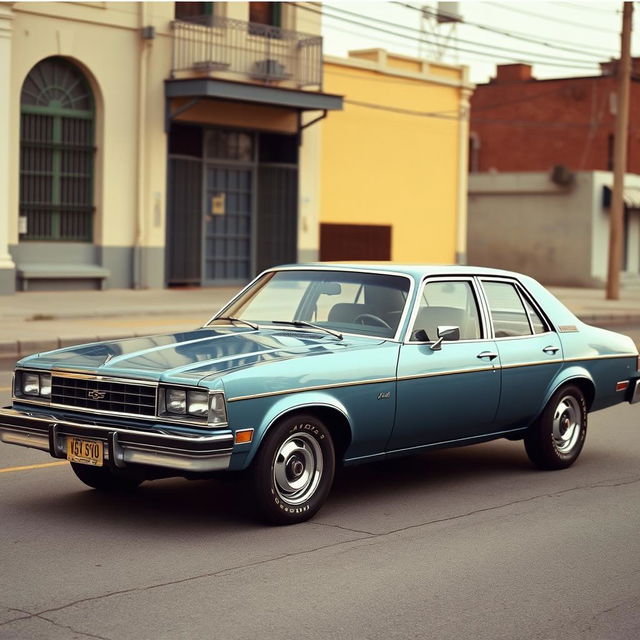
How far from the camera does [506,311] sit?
28.0 ft

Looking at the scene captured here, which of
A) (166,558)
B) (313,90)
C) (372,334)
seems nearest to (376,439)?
(372,334)

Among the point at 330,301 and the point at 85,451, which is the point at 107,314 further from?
the point at 85,451

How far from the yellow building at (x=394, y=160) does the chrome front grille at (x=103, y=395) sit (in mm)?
25134

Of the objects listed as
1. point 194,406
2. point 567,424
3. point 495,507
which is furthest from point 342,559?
point 567,424

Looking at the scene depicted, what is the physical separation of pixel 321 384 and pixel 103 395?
1193mm

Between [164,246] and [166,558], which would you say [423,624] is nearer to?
[166,558]

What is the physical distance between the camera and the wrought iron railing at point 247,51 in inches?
1069

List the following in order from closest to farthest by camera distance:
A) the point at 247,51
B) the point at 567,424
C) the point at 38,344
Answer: the point at 567,424
the point at 38,344
the point at 247,51

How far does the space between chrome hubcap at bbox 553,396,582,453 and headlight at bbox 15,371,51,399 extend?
3.59 m

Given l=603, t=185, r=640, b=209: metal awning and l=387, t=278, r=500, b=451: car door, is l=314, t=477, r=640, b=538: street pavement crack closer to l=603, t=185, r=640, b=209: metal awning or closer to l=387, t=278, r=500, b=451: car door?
l=387, t=278, r=500, b=451: car door

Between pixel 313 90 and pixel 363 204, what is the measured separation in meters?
4.32

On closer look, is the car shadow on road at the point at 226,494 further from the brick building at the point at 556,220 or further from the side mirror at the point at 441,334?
the brick building at the point at 556,220

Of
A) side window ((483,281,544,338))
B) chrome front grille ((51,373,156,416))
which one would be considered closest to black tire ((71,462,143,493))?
chrome front grille ((51,373,156,416))

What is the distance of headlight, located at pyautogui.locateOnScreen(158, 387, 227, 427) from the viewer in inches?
252
